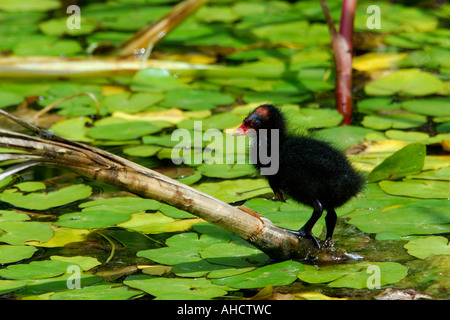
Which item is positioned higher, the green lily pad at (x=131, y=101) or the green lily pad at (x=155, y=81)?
the green lily pad at (x=155, y=81)

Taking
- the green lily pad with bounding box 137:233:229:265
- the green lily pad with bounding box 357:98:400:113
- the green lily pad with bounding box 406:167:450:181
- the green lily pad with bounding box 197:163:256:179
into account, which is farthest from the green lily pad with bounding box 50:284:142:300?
the green lily pad with bounding box 357:98:400:113

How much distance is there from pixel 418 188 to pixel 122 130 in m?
1.92

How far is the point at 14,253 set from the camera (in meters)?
3.08

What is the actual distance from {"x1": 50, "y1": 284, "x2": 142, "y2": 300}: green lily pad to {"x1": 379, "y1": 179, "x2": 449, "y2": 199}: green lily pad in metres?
1.51

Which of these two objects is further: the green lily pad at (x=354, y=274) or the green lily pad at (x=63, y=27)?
the green lily pad at (x=63, y=27)

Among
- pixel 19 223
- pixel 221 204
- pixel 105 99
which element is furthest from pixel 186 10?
pixel 221 204

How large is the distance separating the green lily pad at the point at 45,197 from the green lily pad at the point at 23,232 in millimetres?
209

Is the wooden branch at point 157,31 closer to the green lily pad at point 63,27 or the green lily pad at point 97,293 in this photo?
the green lily pad at point 63,27

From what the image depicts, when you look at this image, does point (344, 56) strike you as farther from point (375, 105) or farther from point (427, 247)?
point (427, 247)

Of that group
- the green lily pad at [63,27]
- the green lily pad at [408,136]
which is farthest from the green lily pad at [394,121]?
the green lily pad at [63,27]

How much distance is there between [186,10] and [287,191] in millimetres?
3047

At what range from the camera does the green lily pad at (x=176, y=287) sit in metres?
2.67

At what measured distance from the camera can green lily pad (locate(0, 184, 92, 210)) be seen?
3600 mm

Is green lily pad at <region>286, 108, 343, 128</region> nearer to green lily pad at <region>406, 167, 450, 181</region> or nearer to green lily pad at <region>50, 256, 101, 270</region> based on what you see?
green lily pad at <region>406, 167, 450, 181</region>
